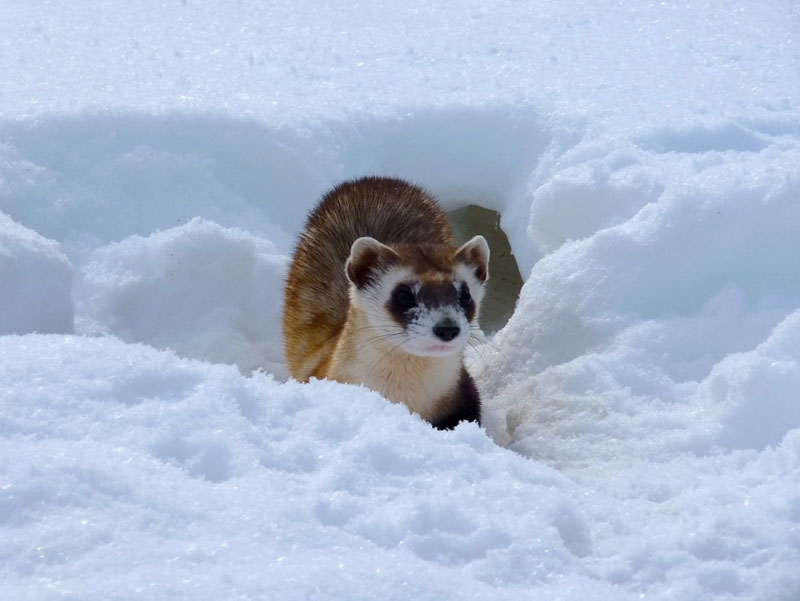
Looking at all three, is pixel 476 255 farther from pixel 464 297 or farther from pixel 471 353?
pixel 471 353

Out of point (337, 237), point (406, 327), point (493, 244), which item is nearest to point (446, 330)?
point (406, 327)

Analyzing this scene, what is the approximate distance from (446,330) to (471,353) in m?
1.31

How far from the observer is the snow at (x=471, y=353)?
6.64ft

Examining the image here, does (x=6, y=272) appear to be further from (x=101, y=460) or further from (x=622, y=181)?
(x=622, y=181)

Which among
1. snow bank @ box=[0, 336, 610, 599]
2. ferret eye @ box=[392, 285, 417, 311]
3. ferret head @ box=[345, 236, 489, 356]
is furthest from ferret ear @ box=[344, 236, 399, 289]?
snow bank @ box=[0, 336, 610, 599]

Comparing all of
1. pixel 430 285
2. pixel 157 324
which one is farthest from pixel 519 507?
pixel 157 324

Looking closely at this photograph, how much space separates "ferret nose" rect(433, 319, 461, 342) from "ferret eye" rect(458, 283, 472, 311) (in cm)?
21

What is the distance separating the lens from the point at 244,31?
5.42 m

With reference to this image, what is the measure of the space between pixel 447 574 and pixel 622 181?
2.46 m

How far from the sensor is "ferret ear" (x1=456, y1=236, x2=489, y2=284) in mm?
3740

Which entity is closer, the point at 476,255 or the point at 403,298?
the point at 403,298

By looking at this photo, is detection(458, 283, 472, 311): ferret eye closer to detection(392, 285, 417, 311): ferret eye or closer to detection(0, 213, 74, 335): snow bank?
detection(392, 285, 417, 311): ferret eye

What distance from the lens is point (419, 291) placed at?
11.7ft

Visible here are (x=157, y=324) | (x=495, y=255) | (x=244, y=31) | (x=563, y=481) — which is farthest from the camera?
(x=495, y=255)
